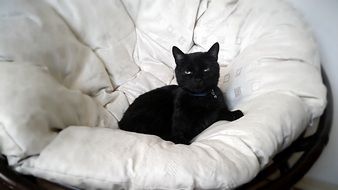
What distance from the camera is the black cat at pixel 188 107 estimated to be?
3.09 ft

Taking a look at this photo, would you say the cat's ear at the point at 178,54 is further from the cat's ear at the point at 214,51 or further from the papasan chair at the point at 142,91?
the papasan chair at the point at 142,91

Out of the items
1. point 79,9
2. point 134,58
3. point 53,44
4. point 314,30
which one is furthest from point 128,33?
point 314,30

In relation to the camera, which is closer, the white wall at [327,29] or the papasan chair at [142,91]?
the papasan chair at [142,91]

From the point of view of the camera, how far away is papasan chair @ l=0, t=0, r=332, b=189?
0.66 m

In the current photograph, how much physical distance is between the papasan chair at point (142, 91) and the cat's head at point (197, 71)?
0.40 feet

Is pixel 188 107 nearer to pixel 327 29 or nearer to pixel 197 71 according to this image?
pixel 197 71

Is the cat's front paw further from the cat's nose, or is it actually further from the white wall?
the white wall

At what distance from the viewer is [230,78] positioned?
3.74 feet

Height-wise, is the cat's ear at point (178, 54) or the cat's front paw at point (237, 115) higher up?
the cat's ear at point (178, 54)

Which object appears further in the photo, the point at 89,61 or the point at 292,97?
the point at 89,61

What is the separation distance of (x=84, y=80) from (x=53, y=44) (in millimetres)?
169

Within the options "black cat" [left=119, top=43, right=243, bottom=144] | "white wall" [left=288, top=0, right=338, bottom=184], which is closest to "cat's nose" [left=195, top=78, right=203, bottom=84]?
"black cat" [left=119, top=43, right=243, bottom=144]

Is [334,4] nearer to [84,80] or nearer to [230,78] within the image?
[230,78]

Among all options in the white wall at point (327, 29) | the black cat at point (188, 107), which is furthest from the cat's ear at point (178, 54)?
the white wall at point (327, 29)
